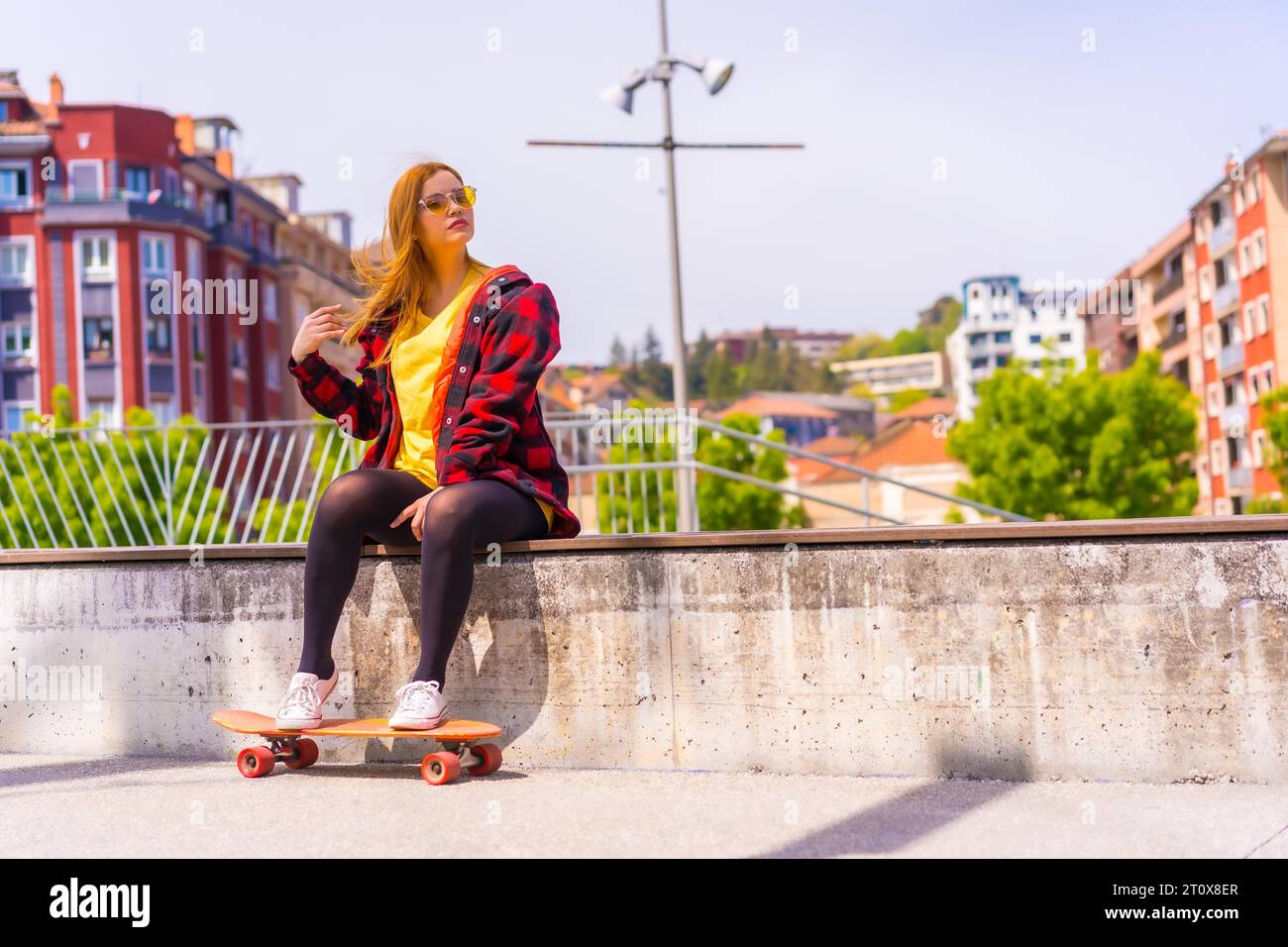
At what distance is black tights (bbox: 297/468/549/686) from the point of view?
4.71 m

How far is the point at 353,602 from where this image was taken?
5496mm

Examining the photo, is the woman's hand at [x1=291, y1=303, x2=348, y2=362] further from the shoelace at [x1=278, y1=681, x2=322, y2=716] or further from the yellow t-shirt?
the shoelace at [x1=278, y1=681, x2=322, y2=716]

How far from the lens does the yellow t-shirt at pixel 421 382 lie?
16.9 feet

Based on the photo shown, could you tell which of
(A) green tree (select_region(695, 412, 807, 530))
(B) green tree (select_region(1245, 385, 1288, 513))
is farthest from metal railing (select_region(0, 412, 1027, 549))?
(A) green tree (select_region(695, 412, 807, 530))

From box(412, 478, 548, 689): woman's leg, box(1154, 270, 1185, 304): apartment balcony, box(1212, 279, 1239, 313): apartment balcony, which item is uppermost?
box(1154, 270, 1185, 304): apartment balcony

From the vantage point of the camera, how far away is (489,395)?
4.95 metres

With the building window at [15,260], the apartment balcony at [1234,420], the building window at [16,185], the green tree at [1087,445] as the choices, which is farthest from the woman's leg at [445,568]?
the apartment balcony at [1234,420]

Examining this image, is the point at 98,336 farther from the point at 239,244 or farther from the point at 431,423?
the point at 431,423

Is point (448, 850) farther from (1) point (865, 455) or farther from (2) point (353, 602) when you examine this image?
(1) point (865, 455)

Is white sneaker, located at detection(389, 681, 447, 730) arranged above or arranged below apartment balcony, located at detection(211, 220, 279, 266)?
below

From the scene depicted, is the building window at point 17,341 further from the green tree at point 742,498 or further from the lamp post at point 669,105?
the lamp post at point 669,105

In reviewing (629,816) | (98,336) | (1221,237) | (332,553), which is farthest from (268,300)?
(629,816)

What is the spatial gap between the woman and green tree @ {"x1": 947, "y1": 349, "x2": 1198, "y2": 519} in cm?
4836

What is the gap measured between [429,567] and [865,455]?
13612 centimetres
